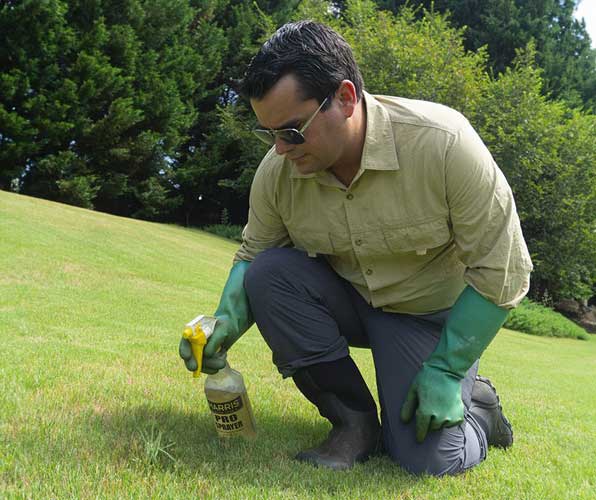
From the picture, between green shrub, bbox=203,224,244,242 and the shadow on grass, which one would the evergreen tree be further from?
the shadow on grass

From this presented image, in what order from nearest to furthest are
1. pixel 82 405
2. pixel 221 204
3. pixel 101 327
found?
pixel 82 405, pixel 101 327, pixel 221 204

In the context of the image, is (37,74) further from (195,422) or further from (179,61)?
(195,422)

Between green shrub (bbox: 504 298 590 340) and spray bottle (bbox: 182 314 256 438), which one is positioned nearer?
spray bottle (bbox: 182 314 256 438)

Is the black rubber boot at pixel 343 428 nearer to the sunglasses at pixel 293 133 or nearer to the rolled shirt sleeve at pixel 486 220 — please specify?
the rolled shirt sleeve at pixel 486 220

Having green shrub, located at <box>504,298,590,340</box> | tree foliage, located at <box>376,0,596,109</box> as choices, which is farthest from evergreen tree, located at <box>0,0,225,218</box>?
green shrub, located at <box>504,298,590,340</box>

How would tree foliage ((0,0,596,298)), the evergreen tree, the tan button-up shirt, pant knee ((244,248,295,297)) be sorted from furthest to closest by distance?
tree foliage ((0,0,596,298)) < the evergreen tree < pant knee ((244,248,295,297)) < the tan button-up shirt

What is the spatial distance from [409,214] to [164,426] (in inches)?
56.9

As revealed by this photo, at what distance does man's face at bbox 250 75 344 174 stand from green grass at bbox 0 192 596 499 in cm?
124

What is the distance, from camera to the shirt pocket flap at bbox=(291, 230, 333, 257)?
281 cm

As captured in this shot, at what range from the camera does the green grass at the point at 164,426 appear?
2096mm

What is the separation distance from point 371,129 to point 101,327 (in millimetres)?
3640

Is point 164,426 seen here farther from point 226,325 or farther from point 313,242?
point 313,242

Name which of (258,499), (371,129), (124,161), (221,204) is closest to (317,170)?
(371,129)

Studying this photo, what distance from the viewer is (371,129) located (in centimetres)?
261
